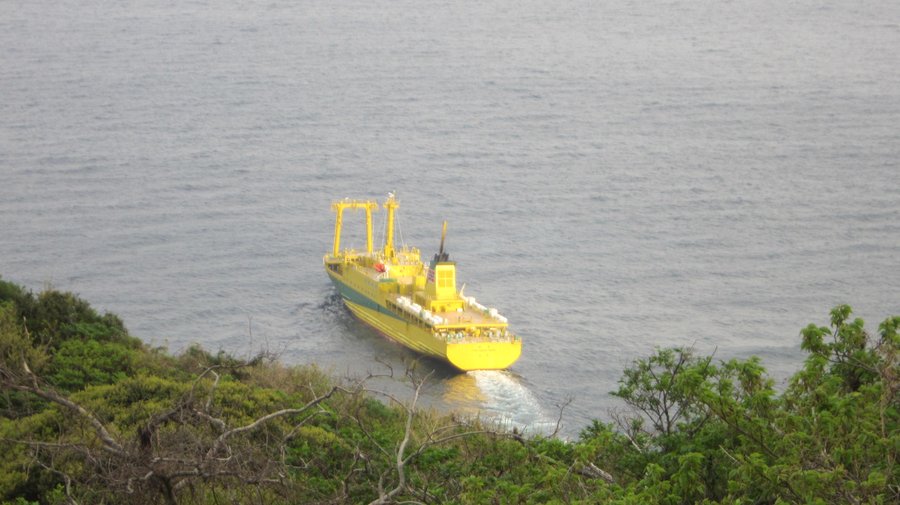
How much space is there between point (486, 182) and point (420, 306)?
87.3ft

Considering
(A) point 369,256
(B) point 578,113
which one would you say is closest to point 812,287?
(A) point 369,256

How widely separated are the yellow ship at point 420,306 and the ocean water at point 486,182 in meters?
1.23

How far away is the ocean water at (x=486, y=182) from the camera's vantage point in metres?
70.1

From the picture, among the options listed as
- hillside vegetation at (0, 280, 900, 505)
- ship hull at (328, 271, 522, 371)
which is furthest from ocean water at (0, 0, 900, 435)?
hillside vegetation at (0, 280, 900, 505)

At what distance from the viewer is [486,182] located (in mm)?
94875

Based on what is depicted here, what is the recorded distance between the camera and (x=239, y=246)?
80.1m

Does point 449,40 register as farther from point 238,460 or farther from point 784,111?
point 238,460

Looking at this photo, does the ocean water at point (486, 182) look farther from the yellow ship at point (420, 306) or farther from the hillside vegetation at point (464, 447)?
the hillside vegetation at point (464, 447)

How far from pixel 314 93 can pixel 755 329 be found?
63365 millimetres

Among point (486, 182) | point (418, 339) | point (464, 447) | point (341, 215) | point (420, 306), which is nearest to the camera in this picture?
point (464, 447)

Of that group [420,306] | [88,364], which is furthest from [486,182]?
[88,364]

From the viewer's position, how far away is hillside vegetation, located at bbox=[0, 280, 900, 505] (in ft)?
59.8

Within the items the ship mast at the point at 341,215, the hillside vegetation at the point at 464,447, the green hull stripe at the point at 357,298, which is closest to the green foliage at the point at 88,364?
the hillside vegetation at the point at 464,447

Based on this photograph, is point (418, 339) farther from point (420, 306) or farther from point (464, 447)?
point (464, 447)
